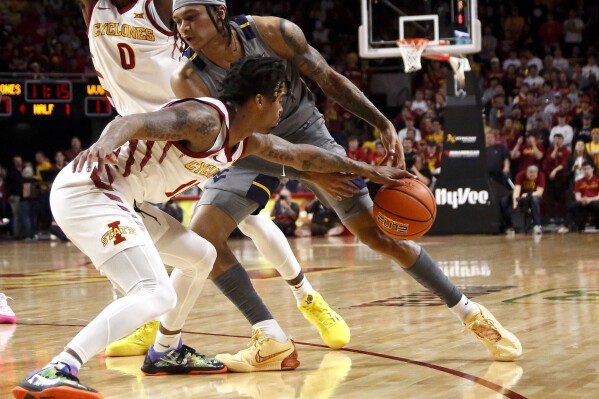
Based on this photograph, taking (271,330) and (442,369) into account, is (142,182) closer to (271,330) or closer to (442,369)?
(271,330)

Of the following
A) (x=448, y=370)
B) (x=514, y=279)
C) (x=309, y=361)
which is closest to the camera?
(x=448, y=370)

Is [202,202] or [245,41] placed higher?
[245,41]

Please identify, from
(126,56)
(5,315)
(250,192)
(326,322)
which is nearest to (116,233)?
(250,192)

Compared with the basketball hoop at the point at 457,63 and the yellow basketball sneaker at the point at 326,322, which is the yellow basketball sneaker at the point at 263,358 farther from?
the basketball hoop at the point at 457,63

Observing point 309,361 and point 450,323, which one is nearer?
point 309,361

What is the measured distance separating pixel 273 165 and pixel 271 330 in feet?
2.41

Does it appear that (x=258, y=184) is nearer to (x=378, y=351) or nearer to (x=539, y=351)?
(x=378, y=351)

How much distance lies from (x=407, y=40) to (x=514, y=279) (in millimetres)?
6733

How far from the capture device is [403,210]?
4469 millimetres

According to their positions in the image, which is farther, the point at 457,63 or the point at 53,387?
the point at 457,63

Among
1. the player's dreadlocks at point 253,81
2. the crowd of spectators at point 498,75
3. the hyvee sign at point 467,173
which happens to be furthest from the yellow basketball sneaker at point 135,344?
the hyvee sign at point 467,173

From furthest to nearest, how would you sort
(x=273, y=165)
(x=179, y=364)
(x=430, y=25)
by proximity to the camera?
(x=430, y=25) < (x=273, y=165) < (x=179, y=364)

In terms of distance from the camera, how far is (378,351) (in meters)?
4.67

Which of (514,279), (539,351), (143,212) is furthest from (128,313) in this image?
(514,279)
